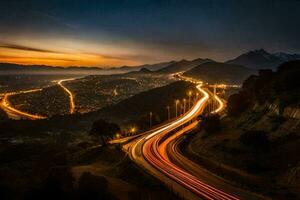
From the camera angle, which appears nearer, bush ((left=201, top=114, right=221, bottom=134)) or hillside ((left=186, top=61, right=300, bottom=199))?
hillside ((left=186, top=61, right=300, bottom=199))

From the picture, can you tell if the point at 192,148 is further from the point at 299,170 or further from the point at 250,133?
the point at 299,170

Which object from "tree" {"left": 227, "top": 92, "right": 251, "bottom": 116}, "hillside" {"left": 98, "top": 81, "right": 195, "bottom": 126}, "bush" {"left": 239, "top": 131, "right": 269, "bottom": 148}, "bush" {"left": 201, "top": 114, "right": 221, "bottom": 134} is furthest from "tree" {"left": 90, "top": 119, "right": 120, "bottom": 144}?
"hillside" {"left": 98, "top": 81, "right": 195, "bottom": 126}

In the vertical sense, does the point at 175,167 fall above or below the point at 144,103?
above

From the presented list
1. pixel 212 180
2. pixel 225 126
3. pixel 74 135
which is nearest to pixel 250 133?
pixel 212 180

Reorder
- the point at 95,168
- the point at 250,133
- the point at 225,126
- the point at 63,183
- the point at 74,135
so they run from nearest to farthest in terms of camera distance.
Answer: the point at 63,183
the point at 250,133
the point at 95,168
the point at 225,126
the point at 74,135

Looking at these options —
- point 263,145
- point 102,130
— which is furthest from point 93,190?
point 102,130

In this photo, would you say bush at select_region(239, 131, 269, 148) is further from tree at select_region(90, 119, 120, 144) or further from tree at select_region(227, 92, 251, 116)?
tree at select_region(90, 119, 120, 144)

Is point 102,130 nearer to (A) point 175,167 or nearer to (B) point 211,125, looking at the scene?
(B) point 211,125

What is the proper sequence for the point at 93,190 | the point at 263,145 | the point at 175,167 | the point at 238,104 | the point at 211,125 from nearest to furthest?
the point at 93,190 → the point at 263,145 → the point at 175,167 → the point at 211,125 → the point at 238,104
